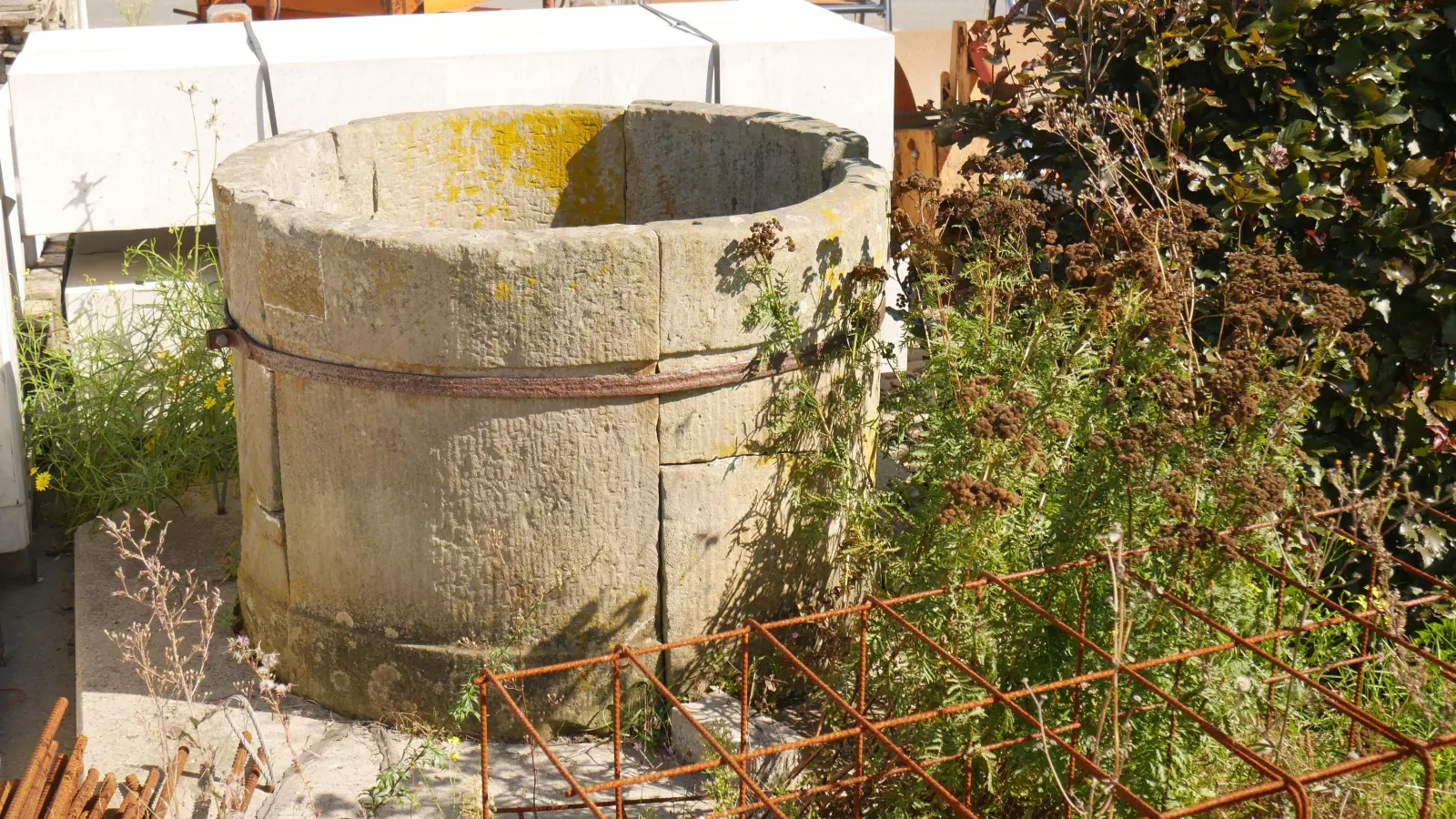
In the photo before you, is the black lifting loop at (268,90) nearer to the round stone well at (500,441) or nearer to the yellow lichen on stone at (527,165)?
the yellow lichen on stone at (527,165)

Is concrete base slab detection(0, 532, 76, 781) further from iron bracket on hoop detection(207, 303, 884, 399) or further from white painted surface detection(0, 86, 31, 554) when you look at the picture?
iron bracket on hoop detection(207, 303, 884, 399)

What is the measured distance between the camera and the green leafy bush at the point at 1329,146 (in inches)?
166

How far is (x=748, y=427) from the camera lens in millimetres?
3779

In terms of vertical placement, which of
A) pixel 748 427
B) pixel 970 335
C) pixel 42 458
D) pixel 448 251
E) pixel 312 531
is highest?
pixel 448 251

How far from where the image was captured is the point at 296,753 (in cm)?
363

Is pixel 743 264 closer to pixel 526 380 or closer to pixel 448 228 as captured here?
pixel 526 380

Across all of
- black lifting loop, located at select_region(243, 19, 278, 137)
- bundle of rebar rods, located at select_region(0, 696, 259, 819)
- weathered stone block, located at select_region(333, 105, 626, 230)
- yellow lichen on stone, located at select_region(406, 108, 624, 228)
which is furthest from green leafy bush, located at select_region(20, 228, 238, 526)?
bundle of rebar rods, located at select_region(0, 696, 259, 819)

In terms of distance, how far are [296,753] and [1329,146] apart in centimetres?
353

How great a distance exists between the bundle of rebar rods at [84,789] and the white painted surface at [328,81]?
2755 millimetres

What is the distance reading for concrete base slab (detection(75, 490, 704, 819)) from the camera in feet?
11.3

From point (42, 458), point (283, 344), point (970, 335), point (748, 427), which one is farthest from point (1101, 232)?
point (42, 458)

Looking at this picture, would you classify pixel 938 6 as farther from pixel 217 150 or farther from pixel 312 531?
pixel 312 531

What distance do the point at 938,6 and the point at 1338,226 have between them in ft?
49.8

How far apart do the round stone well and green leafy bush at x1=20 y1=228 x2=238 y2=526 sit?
1164mm
